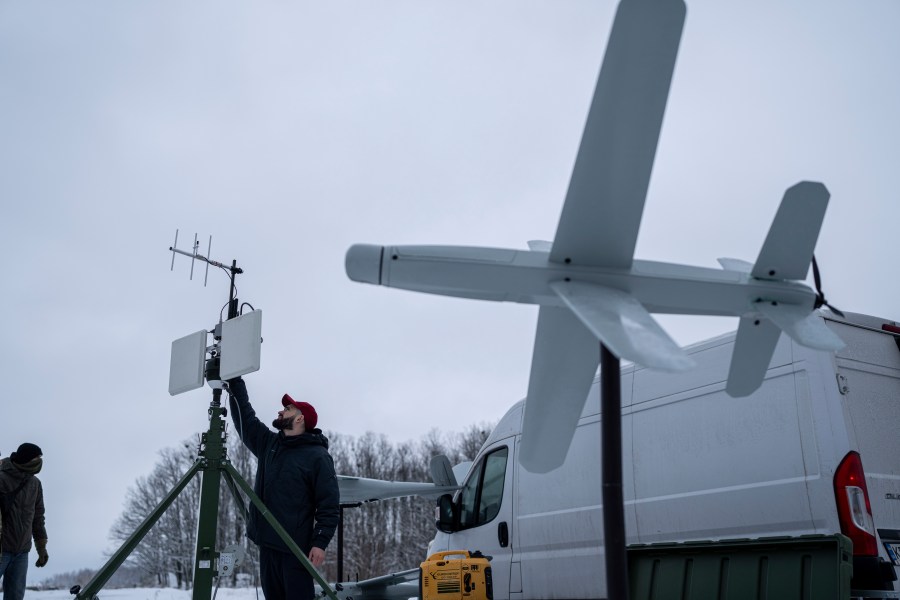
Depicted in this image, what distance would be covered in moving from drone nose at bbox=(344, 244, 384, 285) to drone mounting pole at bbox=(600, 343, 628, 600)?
2.58ft

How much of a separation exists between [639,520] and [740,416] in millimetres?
1019

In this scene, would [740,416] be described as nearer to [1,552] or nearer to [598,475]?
[598,475]

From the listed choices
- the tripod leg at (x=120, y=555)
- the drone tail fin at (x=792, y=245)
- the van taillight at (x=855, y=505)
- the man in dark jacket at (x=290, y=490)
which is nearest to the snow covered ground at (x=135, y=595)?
the man in dark jacket at (x=290, y=490)

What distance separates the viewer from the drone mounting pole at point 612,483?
2.08 meters

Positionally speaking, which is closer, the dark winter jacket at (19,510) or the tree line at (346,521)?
the dark winter jacket at (19,510)

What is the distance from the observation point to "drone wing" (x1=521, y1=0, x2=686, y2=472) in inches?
83.1

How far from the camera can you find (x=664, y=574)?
4.27m

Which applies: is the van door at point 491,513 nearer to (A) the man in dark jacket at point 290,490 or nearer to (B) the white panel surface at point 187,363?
(A) the man in dark jacket at point 290,490

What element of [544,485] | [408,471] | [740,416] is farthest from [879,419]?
[408,471]

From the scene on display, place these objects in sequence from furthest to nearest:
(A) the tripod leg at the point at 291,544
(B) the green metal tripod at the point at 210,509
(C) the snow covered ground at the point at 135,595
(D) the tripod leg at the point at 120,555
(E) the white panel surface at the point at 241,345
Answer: (C) the snow covered ground at the point at 135,595
(E) the white panel surface at the point at 241,345
(A) the tripod leg at the point at 291,544
(B) the green metal tripod at the point at 210,509
(D) the tripod leg at the point at 120,555

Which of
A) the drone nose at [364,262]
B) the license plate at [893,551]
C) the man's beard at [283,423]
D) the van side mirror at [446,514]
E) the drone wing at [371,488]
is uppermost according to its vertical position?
the drone nose at [364,262]

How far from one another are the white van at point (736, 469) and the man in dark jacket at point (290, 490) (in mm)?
1690

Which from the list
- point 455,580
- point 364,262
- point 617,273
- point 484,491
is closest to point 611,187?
point 617,273

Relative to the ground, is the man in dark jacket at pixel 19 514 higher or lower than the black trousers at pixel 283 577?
higher
